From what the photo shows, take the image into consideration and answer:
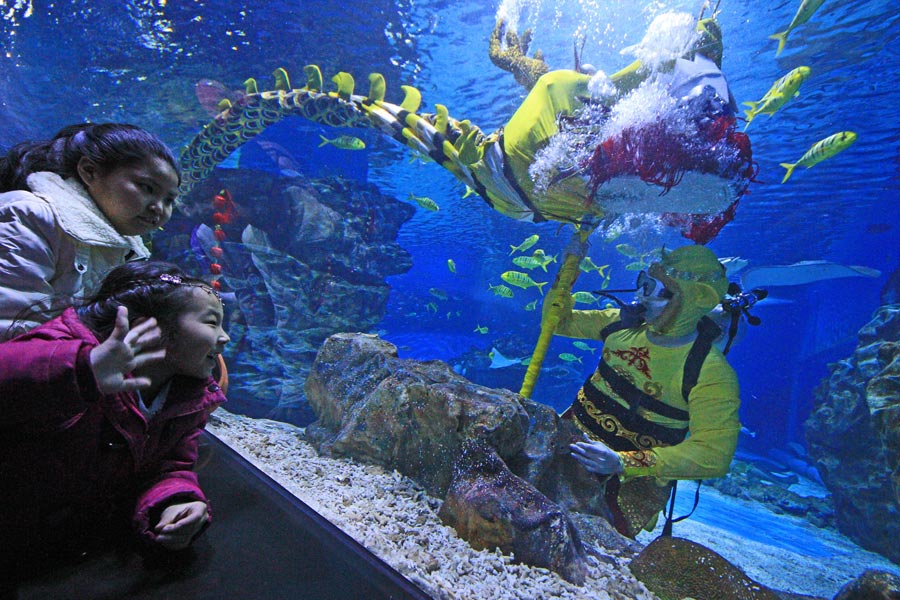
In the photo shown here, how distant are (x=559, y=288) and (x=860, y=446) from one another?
1125cm

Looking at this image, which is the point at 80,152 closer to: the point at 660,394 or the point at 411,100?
the point at 411,100

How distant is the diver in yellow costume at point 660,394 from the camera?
9.33 feet

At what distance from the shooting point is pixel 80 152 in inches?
69.9

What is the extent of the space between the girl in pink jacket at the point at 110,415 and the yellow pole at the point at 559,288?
8.68ft

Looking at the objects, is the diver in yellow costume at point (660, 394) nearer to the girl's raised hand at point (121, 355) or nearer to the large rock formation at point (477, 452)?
the large rock formation at point (477, 452)

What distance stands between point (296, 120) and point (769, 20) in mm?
11663

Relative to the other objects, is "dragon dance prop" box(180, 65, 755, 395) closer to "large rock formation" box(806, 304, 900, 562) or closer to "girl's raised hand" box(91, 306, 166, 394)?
"girl's raised hand" box(91, 306, 166, 394)

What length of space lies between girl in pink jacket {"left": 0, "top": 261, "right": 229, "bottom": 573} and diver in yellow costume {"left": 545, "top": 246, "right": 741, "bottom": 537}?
9.13ft

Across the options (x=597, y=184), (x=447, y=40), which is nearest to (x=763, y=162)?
(x=447, y=40)

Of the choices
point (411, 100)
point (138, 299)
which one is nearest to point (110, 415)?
point (138, 299)

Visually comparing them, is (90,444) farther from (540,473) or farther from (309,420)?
(309,420)

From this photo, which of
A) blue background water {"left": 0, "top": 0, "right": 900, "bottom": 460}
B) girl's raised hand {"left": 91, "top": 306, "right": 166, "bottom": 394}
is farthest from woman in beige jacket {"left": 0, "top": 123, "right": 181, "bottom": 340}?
blue background water {"left": 0, "top": 0, "right": 900, "bottom": 460}

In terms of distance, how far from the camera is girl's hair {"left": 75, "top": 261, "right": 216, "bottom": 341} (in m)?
1.29

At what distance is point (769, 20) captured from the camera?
22.1 feet
